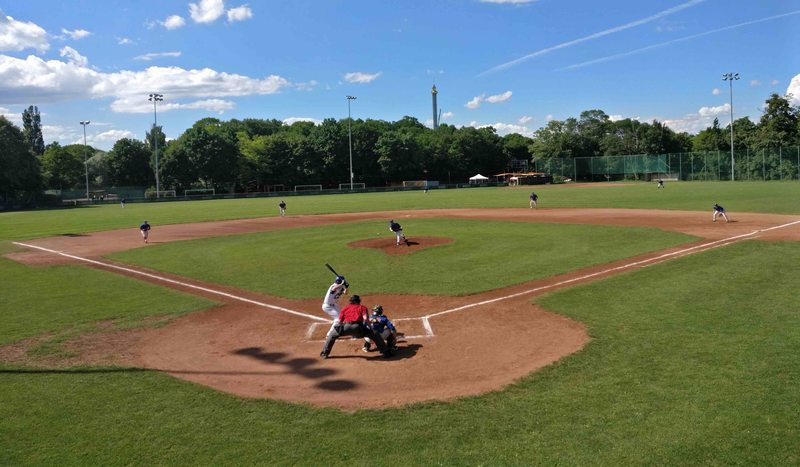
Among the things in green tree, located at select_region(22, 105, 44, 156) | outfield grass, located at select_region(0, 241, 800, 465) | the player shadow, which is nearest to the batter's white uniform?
the player shadow

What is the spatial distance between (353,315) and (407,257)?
458 inches

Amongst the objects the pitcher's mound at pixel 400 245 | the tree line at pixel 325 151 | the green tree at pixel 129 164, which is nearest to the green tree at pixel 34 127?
the tree line at pixel 325 151

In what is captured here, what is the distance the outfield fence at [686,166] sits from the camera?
3457 inches

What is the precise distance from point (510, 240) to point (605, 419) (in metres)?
19.3

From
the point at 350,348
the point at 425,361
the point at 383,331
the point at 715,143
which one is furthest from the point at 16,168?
the point at 715,143

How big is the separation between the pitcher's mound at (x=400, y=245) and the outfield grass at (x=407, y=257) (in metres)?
0.55

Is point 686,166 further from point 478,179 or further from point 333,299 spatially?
point 333,299

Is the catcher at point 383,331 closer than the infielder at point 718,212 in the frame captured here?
Yes

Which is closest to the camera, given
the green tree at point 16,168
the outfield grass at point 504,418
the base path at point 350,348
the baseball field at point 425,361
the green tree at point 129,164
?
the outfield grass at point 504,418

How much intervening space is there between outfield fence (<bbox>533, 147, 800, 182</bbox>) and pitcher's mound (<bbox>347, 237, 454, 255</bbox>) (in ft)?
272

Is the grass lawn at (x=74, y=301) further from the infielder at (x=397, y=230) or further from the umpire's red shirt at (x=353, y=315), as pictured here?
the infielder at (x=397, y=230)

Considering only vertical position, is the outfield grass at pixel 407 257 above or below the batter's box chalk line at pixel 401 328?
above

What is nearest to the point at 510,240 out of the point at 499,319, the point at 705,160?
the point at 499,319

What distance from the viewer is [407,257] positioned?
75.4 ft
